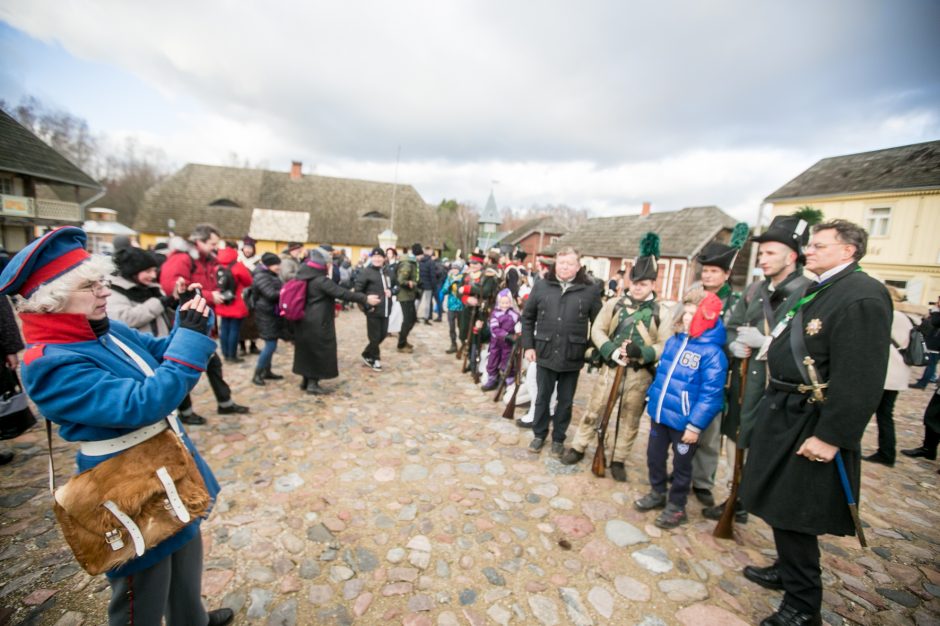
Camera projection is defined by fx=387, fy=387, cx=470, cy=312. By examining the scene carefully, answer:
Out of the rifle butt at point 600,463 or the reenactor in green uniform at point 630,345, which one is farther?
the rifle butt at point 600,463

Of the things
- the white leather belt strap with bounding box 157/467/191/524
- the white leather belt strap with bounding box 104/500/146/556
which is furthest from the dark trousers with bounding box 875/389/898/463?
the white leather belt strap with bounding box 104/500/146/556

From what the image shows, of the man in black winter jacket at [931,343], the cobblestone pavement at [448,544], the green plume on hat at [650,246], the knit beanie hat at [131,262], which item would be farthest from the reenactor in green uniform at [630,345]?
the man in black winter jacket at [931,343]

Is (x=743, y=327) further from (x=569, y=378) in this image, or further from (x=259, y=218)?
(x=259, y=218)

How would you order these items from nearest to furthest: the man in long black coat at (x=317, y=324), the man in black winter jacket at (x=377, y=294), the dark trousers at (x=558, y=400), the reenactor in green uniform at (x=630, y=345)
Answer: the reenactor in green uniform at (x=630, y=345) → the dark trousers at (x=558, y=400) → the man in long black coat at (x=317, y=324) → the man in black winter jacket at (x=377, y=294)

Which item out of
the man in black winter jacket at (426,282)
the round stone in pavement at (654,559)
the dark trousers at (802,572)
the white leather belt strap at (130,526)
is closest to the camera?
the white leather belt strap at (130,526)

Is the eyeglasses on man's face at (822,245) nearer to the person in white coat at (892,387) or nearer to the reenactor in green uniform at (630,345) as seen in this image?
Result: the reenactor in green uniform at (630,345)

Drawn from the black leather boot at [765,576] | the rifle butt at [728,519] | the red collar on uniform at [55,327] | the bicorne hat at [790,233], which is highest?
the bicorne hat at [790,233]

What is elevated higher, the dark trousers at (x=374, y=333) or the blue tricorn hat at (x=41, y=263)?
the blue tricorn hat at (x=41, y=263)

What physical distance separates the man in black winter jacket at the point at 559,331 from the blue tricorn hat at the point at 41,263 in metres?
3.58

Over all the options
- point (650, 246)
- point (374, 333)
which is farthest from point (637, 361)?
point (374, 333)

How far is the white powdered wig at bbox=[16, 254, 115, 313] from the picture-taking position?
1409mm

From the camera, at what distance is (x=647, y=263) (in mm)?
3812

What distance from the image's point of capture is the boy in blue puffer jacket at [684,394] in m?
3.09

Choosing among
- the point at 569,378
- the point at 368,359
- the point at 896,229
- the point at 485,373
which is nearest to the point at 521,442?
the point at 569,378
